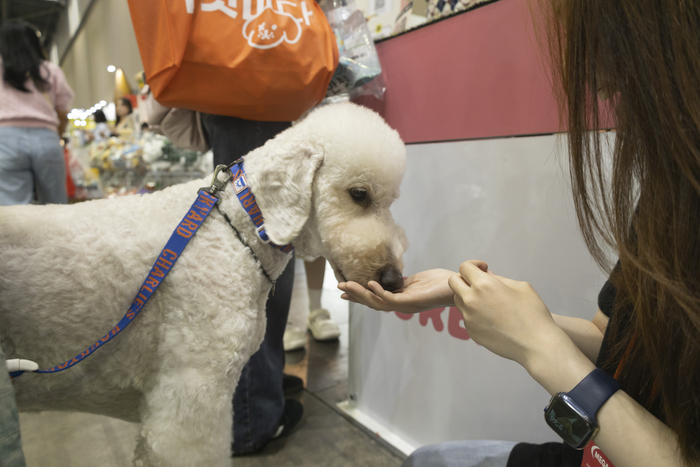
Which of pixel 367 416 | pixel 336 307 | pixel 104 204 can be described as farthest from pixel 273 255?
pixel 336 307

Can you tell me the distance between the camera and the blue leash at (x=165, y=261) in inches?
28.2

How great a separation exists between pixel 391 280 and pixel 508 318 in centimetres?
29

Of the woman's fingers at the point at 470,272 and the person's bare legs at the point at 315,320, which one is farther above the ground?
the woman's fingers at the point at 470,272

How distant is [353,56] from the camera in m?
1.25

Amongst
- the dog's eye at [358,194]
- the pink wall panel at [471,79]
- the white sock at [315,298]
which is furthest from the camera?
the white sock at [315,298]

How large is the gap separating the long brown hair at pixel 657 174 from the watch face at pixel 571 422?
8cm

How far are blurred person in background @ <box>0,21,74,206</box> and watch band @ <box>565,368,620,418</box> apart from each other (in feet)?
7.45

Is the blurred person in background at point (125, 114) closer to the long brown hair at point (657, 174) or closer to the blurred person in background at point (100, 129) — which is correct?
the blurred person in background at point (100, 129)

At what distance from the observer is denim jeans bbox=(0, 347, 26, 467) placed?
45cm

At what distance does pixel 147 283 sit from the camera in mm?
738

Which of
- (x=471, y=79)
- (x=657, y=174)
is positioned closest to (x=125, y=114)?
(x=471, y=79)

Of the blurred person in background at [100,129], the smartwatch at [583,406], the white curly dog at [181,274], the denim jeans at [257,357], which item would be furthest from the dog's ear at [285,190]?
the blurred person in background at [100,129]

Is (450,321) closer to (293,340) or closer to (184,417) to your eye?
(184,417)

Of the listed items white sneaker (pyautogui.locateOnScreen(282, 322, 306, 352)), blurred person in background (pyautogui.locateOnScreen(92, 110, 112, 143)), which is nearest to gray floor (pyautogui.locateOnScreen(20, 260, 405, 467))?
white sneaker (pyautogui.locateOnScreen(282, 322, 306, 352))
